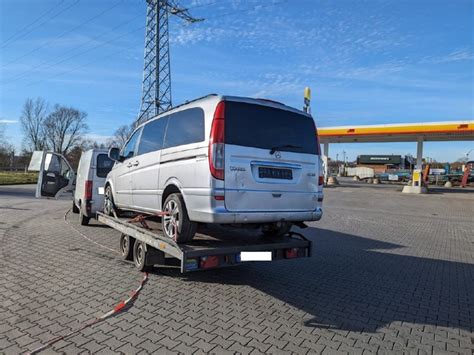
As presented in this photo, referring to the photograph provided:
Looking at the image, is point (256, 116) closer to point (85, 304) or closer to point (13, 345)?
point (85, 304)

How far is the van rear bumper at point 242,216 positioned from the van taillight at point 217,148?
427 millimetres

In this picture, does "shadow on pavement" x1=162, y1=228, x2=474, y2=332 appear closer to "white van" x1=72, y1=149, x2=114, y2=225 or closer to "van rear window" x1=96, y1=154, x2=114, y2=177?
"white van" x1=72, y1=149, x2=114, y2=225

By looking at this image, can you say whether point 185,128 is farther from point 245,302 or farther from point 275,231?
point 245,302

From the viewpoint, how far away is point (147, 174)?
5.92 meters

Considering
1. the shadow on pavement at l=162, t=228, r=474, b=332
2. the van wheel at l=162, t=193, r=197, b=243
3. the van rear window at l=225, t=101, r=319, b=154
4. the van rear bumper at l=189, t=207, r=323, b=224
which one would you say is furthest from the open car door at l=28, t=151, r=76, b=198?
the van rear window at l=225, t=101, r=319, b=154

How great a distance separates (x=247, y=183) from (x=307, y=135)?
1.37 m

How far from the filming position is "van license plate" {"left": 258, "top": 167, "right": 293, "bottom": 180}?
4.59 meters

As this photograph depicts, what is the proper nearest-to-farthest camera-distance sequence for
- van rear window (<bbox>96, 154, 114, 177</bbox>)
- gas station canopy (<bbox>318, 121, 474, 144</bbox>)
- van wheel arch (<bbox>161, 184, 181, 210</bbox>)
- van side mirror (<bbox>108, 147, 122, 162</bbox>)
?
van wheel arch (<bbox>161, 184, 181, 210</bbox>), van side mirror (<bbox>108, 147, 122, 162</bbox>), van rear window (<bbox>96, 154, 114, 177</bbox>), gas station canopy (<bbox>318, 121, 474, 144</bbox>)

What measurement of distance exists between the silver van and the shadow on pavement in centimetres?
94

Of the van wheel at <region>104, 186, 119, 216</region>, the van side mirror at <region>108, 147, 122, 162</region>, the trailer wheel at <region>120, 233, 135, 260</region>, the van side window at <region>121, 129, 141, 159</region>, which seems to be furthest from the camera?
the van wheel at <region>104, 186, 119, 216</region>

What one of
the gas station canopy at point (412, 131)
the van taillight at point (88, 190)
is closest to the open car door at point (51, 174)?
the van taillight at point (88, 190)

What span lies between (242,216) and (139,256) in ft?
7.93

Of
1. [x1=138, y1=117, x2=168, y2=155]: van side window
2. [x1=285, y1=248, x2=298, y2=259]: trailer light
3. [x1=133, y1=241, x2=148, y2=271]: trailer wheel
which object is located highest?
[x1=138, y1=117, x2=168, y2=155]: van side window

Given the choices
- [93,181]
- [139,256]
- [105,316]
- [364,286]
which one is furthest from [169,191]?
[93,181]
